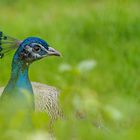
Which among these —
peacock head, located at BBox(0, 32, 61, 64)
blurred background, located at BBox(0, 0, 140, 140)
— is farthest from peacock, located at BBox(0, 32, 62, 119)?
blurred background, located at BBox(0, 0, 140, 140)

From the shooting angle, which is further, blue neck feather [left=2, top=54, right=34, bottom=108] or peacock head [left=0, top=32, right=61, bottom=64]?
peacock head [left=0, top=32, right=61, bottom=64]

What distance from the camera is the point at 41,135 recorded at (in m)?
1.58

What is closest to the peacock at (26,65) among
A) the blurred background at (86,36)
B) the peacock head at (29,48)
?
the peacock head at (29,48)

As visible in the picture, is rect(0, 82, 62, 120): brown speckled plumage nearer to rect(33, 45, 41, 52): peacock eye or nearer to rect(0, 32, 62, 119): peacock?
rect(0, 32, 62, 119): peacock

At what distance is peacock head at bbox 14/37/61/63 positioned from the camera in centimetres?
362

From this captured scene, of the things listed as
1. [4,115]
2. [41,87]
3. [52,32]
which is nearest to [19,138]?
[4,115]

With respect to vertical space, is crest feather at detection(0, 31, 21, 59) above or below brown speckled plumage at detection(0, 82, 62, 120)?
above

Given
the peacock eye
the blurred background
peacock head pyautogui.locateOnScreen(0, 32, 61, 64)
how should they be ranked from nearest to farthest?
peacock head pyautogui.locateOnScreen(0, 32, 61, 64), the peacock eye, the blurred background

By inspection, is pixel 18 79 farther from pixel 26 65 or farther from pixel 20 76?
pixel 26 65

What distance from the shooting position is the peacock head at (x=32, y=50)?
3.62 meters

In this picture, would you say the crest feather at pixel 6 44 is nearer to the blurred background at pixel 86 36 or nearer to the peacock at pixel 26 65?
the peacock at pixel 26 65

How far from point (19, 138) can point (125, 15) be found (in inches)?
218

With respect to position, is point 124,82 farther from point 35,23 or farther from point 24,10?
point 24,10

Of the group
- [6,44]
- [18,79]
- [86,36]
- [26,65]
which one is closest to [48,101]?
[26,65]
